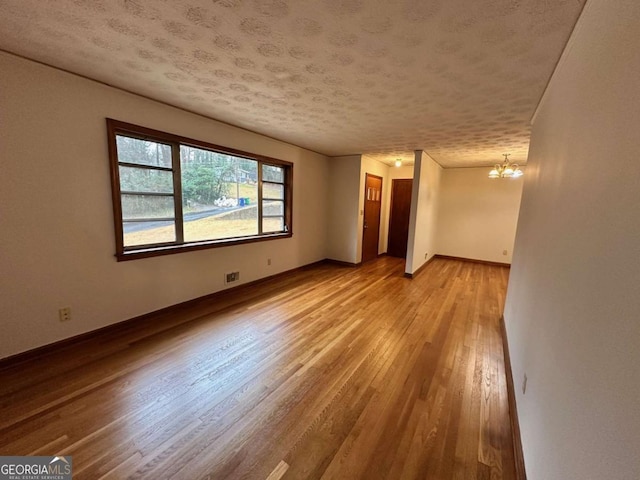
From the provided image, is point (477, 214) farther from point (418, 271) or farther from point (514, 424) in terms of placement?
point (514, 424)

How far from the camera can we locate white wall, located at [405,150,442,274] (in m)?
4.88

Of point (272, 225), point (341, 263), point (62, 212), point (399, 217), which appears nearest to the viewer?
point (62, 212)

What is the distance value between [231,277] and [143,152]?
198 cm

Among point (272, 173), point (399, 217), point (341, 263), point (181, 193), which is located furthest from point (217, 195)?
point (399, 217)

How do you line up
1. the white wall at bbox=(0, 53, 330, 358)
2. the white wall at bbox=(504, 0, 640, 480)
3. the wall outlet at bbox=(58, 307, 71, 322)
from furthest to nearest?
the wall outlet at bbox=(58, 307, 71, 322) < the white wall at bbox=(0, 53, 330, 358) < the white wall at bbox=(504, 0, 640, 480)

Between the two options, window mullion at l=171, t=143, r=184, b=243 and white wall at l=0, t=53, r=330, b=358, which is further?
window mullion at l=171, t=143, r=184, b=243

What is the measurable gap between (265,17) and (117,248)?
2530 millimetres

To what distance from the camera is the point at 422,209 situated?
5.23 metres

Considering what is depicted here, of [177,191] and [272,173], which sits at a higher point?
[272,173]

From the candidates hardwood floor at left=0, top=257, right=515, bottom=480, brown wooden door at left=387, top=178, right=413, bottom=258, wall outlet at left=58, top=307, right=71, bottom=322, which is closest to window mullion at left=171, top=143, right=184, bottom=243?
hardwood floor at left=0, top=257, right=515, bottom=480

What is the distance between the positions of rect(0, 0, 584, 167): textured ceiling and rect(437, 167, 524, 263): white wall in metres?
3.55

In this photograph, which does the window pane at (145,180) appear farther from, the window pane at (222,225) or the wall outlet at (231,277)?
the wall outlet at (231,277)

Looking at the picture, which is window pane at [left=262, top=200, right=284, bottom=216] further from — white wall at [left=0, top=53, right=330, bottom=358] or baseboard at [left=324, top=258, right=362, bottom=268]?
baseboard at [left=324, top=258, right=362, bottom=268]

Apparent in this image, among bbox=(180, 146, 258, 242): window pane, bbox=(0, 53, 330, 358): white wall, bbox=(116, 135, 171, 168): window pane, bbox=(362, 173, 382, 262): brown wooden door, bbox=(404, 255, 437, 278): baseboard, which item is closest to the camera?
bbox=(0, 53, 330, 358): white wall
